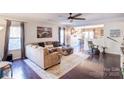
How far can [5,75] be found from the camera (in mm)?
1668

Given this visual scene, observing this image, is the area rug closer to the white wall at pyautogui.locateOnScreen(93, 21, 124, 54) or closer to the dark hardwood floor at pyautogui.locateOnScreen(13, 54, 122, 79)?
the dark hardwood floor at pyautogui.locateOnScreen(13, 54, 122, 79)

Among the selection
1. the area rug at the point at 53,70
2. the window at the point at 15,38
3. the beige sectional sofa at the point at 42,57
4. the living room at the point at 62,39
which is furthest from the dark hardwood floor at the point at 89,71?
the beige sectional sofa at the point at 42,57

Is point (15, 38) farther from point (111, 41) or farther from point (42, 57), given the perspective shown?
point (111, 41)

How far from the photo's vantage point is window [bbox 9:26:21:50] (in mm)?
2018

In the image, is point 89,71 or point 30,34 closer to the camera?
point 89,71

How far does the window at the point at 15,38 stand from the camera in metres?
2.02

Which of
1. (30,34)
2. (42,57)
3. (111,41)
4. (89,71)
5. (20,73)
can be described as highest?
(30,34)

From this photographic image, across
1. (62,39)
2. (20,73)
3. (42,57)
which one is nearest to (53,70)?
(42,57)

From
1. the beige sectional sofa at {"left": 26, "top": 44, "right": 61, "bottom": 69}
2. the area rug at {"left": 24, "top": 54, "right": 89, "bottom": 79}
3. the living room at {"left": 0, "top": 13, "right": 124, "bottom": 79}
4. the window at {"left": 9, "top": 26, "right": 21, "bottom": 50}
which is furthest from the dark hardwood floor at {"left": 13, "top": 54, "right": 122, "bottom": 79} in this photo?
the beige sectional sofa at {"left": 26, "top": 44, "right": 61, "bottom": 69}

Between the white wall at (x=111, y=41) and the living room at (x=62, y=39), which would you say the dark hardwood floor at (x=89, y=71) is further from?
the white wall at (x=111, y=41)

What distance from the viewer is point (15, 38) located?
83.0 inches
